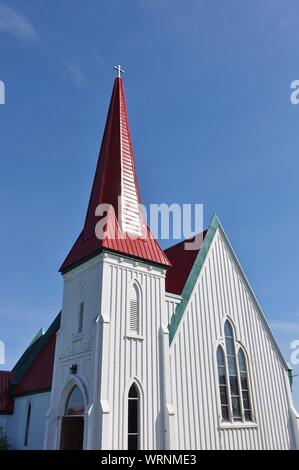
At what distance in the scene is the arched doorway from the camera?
51.3 ft

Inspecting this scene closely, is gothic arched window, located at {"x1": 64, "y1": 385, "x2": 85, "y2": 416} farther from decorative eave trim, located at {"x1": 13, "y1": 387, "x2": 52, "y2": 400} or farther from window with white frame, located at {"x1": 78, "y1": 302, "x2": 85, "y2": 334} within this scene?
decorative eave trim, located at {"x1": 13, "y1": 387, "x2": 52, "y2": 400}

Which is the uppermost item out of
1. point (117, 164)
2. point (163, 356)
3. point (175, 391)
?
point (117, 164)

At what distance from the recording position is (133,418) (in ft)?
47.9

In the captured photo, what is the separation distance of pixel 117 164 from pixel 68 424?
11885 millimetres

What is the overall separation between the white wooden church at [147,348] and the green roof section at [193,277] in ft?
0.18

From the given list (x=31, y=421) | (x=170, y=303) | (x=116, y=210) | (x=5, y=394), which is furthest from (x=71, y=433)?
(x=5, y=394)

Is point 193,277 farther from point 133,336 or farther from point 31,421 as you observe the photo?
point 31,421

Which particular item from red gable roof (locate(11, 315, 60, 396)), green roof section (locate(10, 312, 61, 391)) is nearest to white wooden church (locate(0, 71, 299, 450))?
red gable roof (locate(11, 315, 60, 396))

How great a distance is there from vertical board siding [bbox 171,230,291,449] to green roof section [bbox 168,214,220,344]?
0.24 metres

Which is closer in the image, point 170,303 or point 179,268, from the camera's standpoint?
point 170,303

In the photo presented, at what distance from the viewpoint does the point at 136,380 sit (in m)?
15.2

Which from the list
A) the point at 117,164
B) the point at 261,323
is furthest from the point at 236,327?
the point at 117,164
